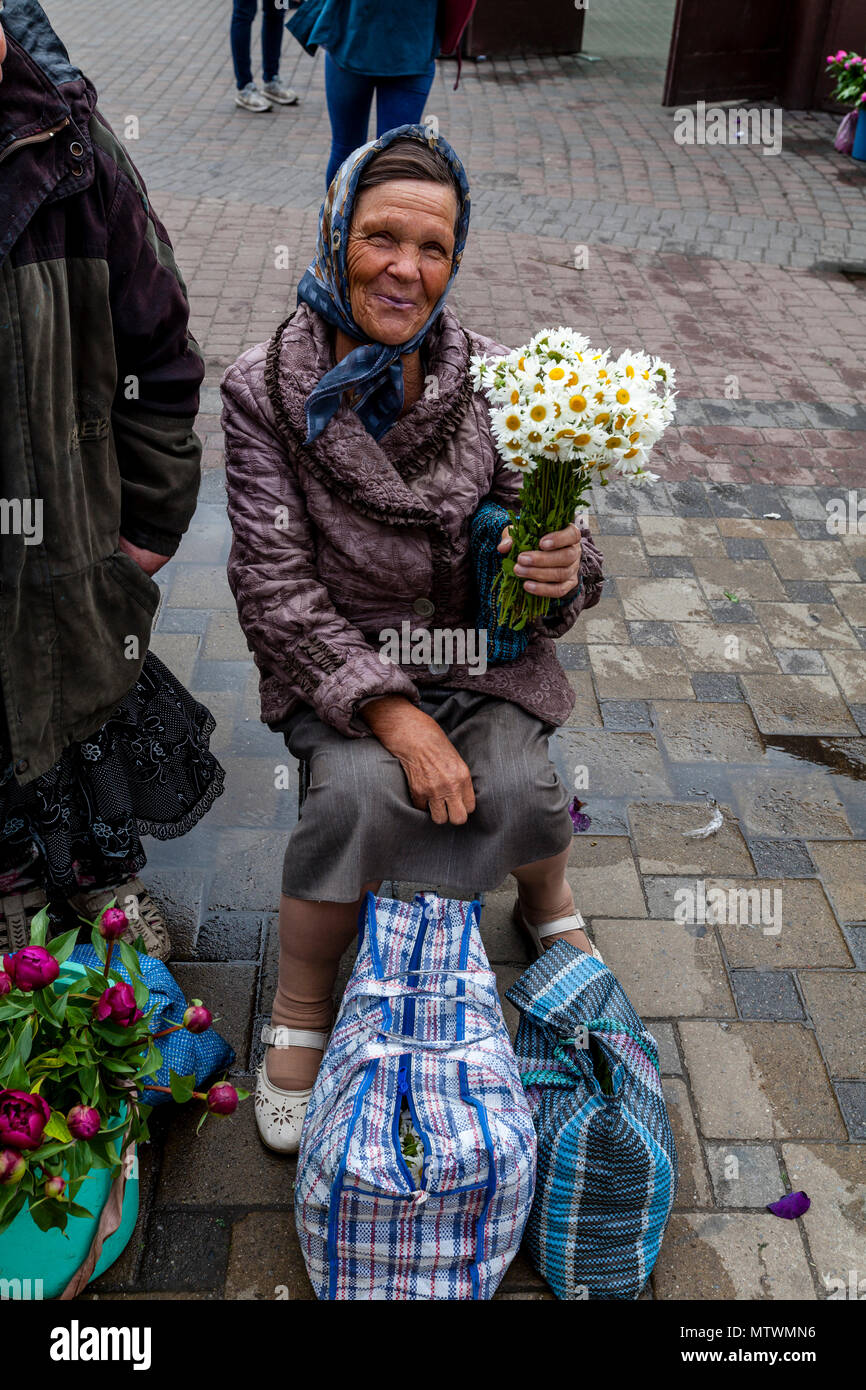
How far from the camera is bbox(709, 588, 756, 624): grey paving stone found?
4.24m

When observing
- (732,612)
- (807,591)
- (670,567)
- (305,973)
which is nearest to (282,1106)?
(305,973)

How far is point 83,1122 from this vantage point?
1732mm

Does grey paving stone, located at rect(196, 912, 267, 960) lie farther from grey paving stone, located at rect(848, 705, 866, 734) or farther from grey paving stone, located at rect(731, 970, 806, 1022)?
grey paving stone, located at rect(848, 705, 866, 734)

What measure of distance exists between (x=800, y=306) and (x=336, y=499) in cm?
553

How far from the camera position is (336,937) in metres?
2.47

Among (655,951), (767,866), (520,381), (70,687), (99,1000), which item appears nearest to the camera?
(99,1000)

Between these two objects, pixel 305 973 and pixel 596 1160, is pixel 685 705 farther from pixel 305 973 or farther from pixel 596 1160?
pixel 596 1160

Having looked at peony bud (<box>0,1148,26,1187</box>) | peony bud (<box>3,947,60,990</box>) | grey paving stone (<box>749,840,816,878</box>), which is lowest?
grey paving stone (<box>749,840,816,878</box>)

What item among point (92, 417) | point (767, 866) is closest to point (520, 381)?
point (92, 417)

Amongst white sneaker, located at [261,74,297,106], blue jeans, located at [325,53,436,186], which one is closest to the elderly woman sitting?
blue jeans, located at [325,53,436,186]

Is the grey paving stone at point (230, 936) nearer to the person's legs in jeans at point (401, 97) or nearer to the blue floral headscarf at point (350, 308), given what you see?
the blue floral headscarf at point (350, 308)

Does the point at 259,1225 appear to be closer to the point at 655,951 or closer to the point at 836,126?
the point at 655,951

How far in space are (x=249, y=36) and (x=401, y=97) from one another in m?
4.40

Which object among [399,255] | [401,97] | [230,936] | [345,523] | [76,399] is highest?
[399,255]
